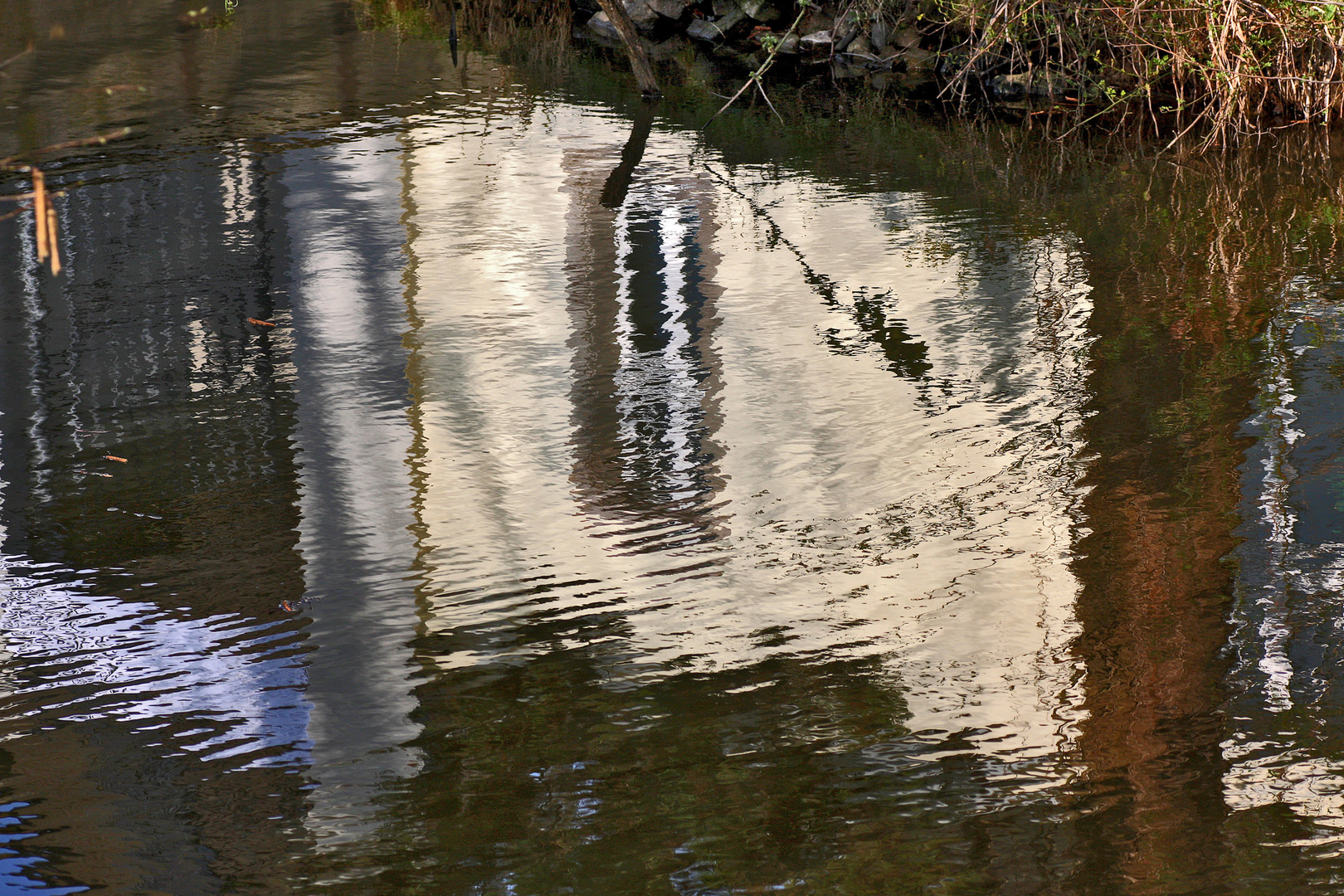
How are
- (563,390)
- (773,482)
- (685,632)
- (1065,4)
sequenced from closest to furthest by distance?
1. (685,632)
2. (773,482)
3. (563,390)
4. (1065,4)

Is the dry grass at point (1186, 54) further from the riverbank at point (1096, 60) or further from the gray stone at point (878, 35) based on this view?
the gray stone at point (878, 35)

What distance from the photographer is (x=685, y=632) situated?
→ 321 centimetres

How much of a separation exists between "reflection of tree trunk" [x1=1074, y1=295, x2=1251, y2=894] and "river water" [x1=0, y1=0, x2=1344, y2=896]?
1cm

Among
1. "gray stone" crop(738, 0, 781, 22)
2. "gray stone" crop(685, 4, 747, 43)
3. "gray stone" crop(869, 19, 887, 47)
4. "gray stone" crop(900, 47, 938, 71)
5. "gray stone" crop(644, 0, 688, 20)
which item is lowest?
"gray stone" crop(900, 47, 938, 71)

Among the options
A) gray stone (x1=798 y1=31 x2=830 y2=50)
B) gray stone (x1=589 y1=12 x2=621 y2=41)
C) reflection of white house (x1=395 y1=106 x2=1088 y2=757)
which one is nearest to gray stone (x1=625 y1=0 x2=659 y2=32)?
gray stone (x1=589 y1=12 x2=621 y2=41)

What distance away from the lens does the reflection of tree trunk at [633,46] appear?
9.92 m

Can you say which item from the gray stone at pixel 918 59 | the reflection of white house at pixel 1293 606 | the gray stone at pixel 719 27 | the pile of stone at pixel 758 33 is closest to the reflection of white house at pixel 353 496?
the reflection of white house at pixel 1293 606

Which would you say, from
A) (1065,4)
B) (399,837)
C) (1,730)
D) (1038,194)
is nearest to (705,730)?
(399,837)

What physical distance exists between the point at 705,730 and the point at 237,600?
4.33 feet

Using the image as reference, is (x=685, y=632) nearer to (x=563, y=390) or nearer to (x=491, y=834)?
(x=491, y=834)

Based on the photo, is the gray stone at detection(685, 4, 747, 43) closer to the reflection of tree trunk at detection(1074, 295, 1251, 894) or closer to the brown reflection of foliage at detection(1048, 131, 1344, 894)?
the brown reflection of foliage at detection(1048, 131, 1344, 894)

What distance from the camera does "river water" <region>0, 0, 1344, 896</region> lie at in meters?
2.57

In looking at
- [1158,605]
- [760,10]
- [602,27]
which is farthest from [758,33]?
[1158,605]

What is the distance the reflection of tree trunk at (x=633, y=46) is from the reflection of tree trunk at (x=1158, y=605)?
6039mm
